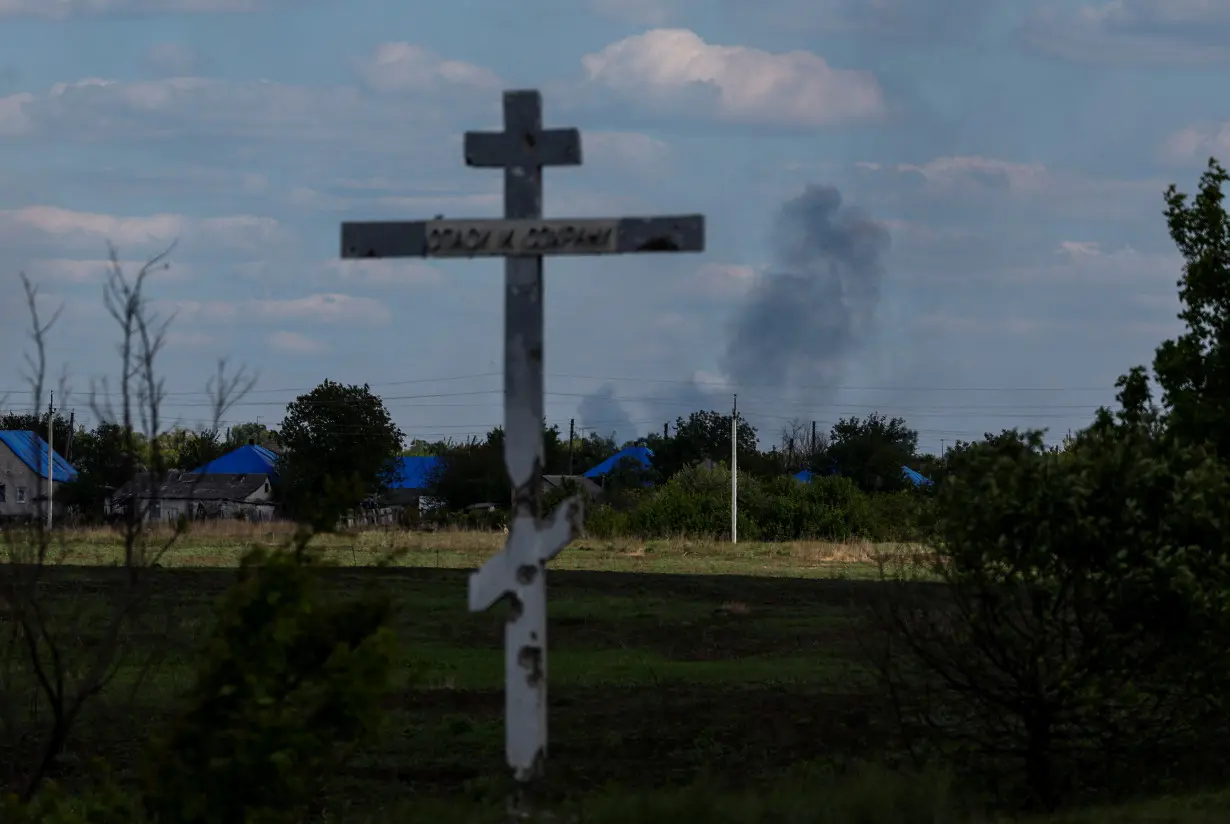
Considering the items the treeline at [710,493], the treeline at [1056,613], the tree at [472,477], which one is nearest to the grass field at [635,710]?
the treeline at [1056,613]

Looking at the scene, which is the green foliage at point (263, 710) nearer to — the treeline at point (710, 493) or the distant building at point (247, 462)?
the treeline at point (710, 493)

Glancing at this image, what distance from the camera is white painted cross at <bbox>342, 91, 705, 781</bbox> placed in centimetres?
761

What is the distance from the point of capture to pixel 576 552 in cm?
5381

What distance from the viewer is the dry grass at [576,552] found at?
41.9 m

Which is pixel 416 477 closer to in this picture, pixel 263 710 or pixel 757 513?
pixel 757 513

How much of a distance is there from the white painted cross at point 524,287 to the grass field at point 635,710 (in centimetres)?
90

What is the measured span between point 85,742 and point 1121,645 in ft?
30.5

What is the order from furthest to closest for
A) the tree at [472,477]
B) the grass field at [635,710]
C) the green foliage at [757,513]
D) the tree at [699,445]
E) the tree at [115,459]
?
1. the tree at [699,445]
2. the tree at [472,477]
3. the green foliage at [757,513]
4. the grass field at [635,710]
5. the tree at [115,459]

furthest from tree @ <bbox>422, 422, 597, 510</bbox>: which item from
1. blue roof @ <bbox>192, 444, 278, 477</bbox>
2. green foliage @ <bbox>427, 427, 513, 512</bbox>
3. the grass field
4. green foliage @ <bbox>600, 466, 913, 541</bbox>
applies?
the grass field

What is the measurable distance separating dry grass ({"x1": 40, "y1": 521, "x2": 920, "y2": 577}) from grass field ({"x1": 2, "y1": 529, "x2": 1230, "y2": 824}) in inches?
264

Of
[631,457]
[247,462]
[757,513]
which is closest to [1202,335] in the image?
[757,513]

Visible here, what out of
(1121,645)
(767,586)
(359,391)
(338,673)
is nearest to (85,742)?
(338,673)

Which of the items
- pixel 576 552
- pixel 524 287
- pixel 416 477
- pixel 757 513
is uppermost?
pixel 524 287

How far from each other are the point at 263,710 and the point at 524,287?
2281 millimetres
